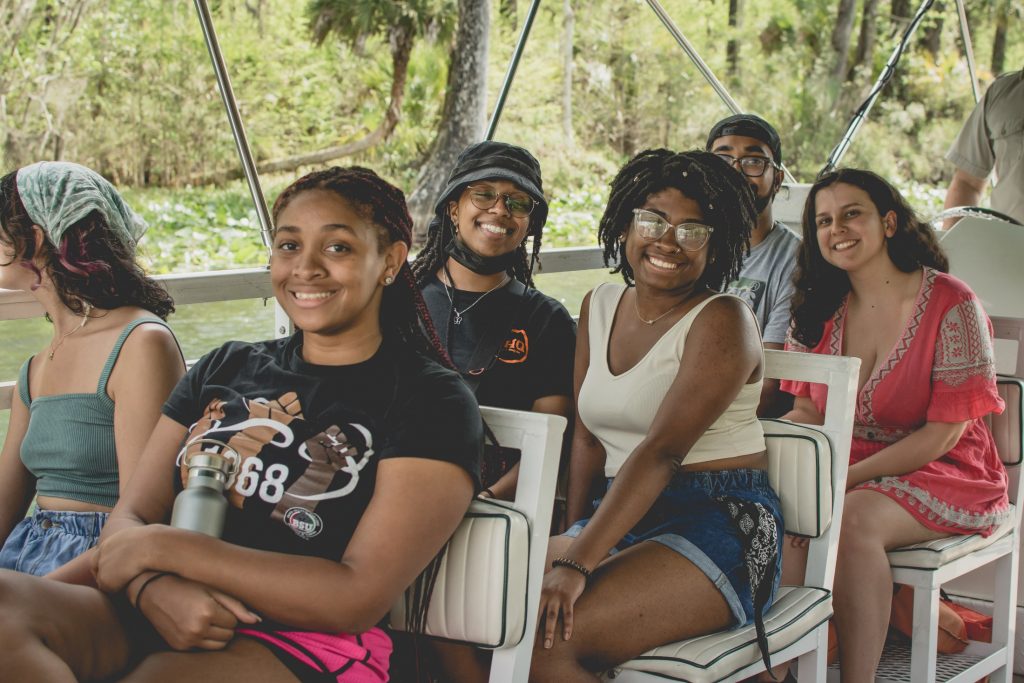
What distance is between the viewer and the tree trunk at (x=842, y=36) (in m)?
18.8

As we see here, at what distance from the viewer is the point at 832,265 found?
9.22 feet

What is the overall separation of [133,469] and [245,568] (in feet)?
1.88

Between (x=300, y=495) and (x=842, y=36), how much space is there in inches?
754

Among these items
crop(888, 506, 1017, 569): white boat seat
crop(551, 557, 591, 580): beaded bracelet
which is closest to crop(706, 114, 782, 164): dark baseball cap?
crop(888, 506, 1017, 569): white boat seat

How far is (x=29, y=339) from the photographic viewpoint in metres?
7.77

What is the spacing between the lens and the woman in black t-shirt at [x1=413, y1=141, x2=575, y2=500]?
243 cm

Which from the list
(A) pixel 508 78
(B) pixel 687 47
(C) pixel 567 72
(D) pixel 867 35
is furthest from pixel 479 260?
(D) pixel 867 35

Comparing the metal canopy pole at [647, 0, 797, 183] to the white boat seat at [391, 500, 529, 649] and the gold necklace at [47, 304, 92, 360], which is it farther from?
the white boat seat at [391, 500, 529, 649]

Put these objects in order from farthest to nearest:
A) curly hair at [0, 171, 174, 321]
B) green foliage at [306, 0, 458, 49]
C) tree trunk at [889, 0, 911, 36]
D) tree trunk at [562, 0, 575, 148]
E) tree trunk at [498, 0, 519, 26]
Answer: tree trunk at [889, 0, 911, 36]
tree trunk at [562, 0, 575, 148]
tree trunk at [498, 0, 519, 26]
green foliage at [306, 0, 458, 49]
curly hair at [0, 171, 174, 321]

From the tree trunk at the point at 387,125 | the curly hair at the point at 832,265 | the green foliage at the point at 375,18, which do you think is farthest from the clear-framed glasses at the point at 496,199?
the tree trunk at the point at 387,125

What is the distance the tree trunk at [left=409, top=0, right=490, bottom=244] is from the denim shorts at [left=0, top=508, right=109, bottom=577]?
37.9 feet

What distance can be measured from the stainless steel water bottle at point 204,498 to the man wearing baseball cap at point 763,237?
6.11 ft

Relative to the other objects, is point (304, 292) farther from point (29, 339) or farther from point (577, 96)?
point (577, 96)

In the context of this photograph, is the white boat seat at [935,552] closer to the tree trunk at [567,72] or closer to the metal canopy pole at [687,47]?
the metal canopy pole at [687,47]
